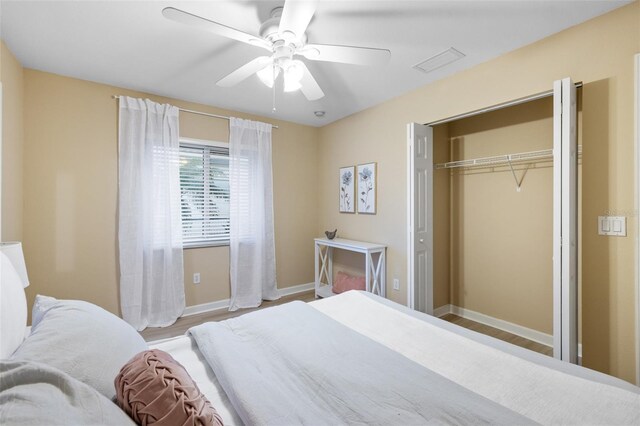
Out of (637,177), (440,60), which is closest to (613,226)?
(637,177)

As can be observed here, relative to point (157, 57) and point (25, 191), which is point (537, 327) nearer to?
point (157, 57)

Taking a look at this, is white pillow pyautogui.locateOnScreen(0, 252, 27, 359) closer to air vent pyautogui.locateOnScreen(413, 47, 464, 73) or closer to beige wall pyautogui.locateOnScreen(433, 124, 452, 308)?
air vent pyautogui.locateOnScreen(413, 47, 464, 73)

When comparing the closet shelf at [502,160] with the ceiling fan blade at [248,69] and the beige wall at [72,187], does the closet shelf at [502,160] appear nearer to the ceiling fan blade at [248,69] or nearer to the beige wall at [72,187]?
the ceiling fan blade at [248,69]

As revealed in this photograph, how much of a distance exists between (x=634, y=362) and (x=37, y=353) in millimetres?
3006

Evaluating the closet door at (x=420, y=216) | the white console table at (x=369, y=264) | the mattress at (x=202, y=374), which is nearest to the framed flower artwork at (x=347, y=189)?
the white console table at (x=369, y=264)

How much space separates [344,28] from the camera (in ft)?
6.68

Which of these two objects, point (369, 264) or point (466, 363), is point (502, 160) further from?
point (466, 363)

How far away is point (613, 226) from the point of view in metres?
1.90

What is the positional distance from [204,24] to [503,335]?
3.62 metres

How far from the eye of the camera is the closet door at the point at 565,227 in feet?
6.08

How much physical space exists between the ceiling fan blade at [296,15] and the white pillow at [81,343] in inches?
63.0

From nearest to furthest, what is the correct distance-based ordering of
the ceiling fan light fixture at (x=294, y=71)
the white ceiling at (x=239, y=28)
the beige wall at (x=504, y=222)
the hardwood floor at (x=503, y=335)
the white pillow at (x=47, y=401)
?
the white pillow at (x=47, y=401)
the white ceiling at (x=239, y=28)
the ceiling fan light fixture at (x=294, y=71)
the hardwood floor at (x=503, y=335)
the beige wall at (x=504, y=222)

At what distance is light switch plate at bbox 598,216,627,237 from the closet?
2.47 ft

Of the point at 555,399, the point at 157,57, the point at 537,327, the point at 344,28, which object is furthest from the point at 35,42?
the point at 537,327
